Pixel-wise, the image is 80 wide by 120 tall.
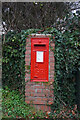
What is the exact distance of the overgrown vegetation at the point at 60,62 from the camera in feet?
10.2

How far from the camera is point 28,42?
3068 mm

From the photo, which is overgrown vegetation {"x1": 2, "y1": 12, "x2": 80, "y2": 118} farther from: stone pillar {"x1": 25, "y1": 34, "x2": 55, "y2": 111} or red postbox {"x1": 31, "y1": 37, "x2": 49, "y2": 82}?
red postbox {"x1": 31, "y1": 37, "x2": 49, "y2": 82}

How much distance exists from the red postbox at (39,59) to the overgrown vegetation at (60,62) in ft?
0.80

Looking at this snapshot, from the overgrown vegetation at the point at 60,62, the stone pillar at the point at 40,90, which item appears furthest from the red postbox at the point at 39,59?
the overgrown vegetation at the point at 60,62

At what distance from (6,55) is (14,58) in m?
0.25

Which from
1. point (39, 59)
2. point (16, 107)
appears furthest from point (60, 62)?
point (16, 107)

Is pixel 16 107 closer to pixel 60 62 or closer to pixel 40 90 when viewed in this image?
pixel 40 90

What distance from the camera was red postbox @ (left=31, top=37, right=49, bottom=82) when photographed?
2.99 m

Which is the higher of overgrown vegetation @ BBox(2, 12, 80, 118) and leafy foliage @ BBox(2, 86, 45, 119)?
overgrown vegetation @ BBox(2, 12, 80, 118)

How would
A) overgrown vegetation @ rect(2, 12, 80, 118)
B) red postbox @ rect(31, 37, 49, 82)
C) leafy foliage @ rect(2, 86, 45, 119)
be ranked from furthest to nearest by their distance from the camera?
Answer: overgrown vegetation @ rect(2, 12, 80, 118), red postbox @ rect(31, 37, 49, 82), leafy foliage @ rect(2, 86, 45, 119)

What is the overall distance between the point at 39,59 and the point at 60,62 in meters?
0.58

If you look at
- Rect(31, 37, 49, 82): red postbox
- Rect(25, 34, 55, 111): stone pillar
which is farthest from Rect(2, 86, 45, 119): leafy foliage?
Rect(31, 37, 49, 82): red postbox

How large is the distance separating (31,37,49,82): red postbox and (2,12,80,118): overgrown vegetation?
244 millimetres

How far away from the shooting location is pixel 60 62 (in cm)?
320
